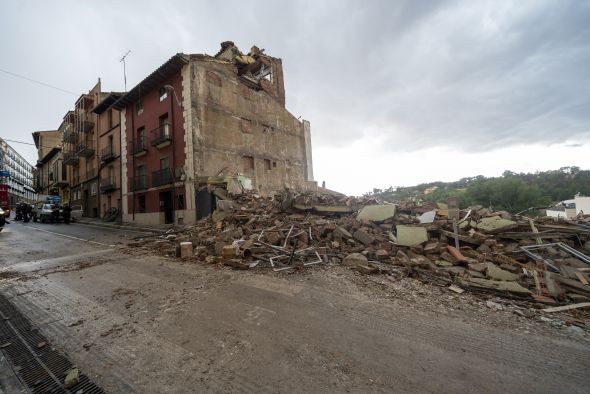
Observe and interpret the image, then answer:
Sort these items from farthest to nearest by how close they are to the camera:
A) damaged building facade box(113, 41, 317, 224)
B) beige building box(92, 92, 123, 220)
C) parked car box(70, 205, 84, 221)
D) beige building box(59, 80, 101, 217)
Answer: parked car box(70, 205, 84, 221) → beige building box(59, 80, 101, 217) → beige building box(92, 92, 123, 220) → damaged building facade box(113, 41, 317, 224)

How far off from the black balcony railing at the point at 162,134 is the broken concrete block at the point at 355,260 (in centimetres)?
1537

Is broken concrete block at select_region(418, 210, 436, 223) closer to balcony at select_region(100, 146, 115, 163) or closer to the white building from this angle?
balcony at select_region(100, 146, 115, 163)

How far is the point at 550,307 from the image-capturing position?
3549 millimetres

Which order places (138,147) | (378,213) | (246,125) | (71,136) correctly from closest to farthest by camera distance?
(378,213), (246,125), (138,147), (71,136)

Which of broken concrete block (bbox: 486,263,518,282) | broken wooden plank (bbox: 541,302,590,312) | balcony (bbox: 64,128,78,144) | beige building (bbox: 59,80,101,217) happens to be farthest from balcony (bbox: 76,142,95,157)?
broken wooden plank (bbox: 541,302,590,312)

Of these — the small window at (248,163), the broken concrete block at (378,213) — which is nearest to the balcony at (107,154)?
the small window at (248,163)

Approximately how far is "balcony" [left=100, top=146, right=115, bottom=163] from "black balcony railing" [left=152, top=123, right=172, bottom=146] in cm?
684

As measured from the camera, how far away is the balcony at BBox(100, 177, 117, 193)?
812 inches

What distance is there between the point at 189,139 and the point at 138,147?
6571 mm

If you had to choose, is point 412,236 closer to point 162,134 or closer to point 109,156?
point 162,134

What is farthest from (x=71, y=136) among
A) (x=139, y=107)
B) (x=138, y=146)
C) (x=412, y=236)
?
(x=412, y=236)

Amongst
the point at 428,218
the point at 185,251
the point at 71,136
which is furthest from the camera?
the point at 71,136

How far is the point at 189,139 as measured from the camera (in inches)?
593

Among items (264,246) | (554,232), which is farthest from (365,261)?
(554,232)
